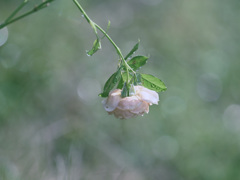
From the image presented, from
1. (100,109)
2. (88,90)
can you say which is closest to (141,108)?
(100,109)

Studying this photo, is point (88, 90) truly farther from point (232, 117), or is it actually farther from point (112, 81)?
point (112, 81)

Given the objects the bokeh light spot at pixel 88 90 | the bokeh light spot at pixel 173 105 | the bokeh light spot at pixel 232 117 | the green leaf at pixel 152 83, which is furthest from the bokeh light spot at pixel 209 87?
the green leaf at pixel 152 83

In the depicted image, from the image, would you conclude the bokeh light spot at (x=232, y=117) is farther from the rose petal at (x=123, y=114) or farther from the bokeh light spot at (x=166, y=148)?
the rose petal at (x=123, y=114)

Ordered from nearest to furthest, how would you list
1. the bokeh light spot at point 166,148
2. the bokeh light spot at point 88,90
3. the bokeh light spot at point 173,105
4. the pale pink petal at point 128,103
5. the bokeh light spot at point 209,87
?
the pale pink petal at point 128,103, the bokeh light spot at point 166,148, the bokeh light spot at point 173,105, the bokeh light spot at point 88,90, the bokeh light spot at point 209,87

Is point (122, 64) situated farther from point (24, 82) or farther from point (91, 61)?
point (91, 61)

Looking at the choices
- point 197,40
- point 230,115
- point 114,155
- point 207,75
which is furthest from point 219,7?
point 114,155

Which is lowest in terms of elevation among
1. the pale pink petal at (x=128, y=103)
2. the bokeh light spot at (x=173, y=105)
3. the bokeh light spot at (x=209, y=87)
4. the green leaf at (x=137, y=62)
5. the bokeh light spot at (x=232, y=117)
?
the pale pink petal at (x=128, y=103)

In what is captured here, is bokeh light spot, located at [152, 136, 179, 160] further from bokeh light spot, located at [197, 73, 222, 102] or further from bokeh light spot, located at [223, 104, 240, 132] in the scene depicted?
bokeh light spot, located at [197, 73, 222, 102]
